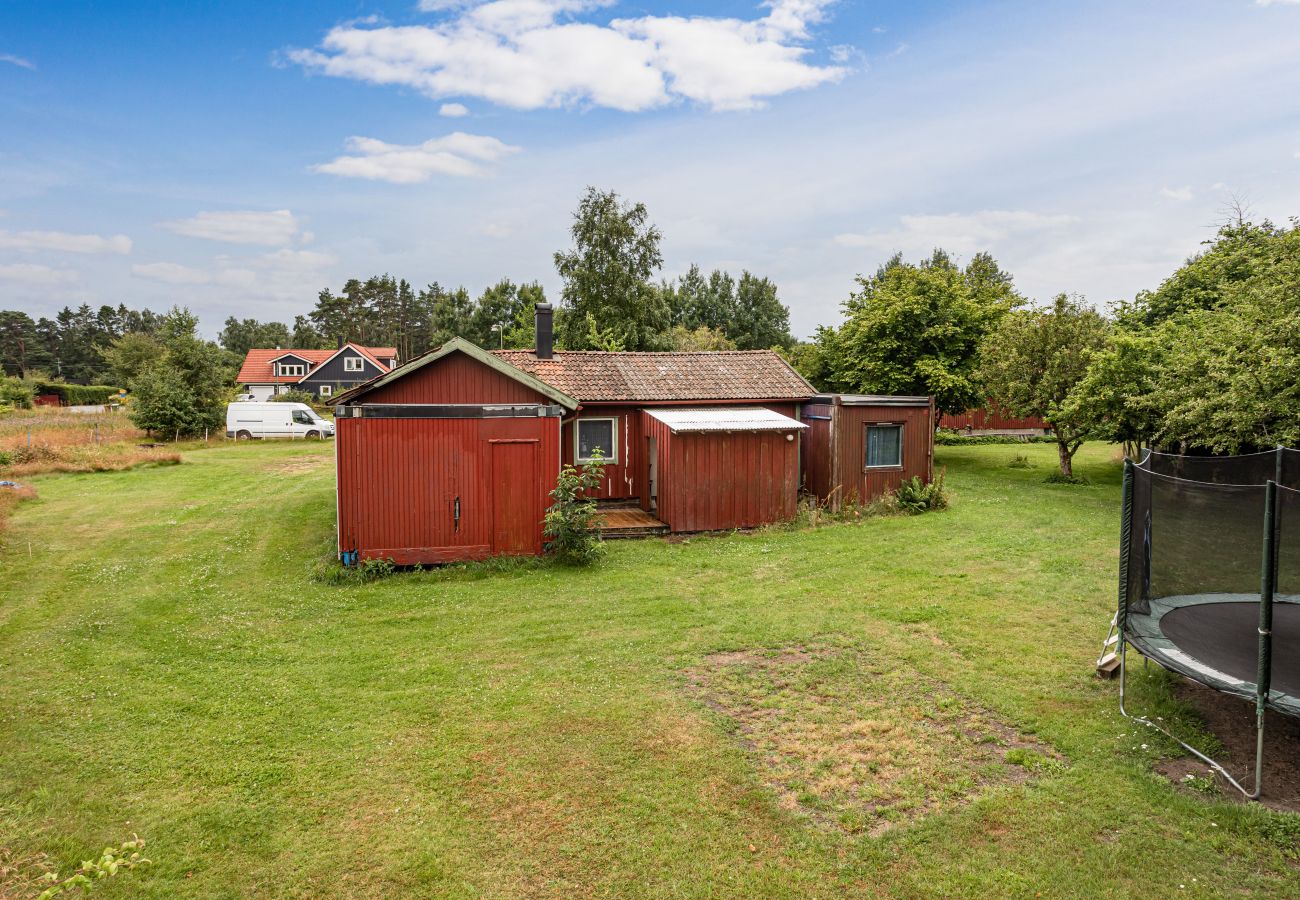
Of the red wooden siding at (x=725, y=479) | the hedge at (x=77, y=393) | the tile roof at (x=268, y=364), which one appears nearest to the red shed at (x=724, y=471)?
the red wooden siding at (x=725, y=479)

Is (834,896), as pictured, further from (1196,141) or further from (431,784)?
(1196,141)

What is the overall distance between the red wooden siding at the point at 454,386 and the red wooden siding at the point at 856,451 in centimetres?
A: 737

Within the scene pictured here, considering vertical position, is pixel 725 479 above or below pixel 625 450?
below

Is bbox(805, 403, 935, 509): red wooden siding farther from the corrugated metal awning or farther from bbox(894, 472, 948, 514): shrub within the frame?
the corrugated metal awning

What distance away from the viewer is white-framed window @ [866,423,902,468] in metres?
15.9

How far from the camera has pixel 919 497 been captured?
15.4 m

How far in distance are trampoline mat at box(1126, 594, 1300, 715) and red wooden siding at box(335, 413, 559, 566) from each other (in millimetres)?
8668

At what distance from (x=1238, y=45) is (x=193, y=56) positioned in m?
24.0

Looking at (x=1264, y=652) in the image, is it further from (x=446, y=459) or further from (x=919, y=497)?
(x=919, y=497)

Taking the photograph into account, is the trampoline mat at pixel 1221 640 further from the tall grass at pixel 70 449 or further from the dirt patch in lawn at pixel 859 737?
the tall grass at pixel 70 449

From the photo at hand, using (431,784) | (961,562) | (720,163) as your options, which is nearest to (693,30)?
(720,163)

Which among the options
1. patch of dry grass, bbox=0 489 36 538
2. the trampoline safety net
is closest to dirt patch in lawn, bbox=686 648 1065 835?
the trampoline safety net

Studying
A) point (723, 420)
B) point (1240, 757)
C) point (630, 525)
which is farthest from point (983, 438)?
point (1240, 757)

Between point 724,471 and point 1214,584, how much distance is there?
856 centimetres
